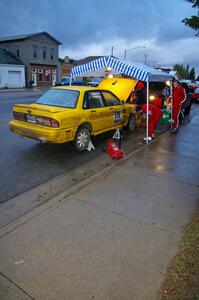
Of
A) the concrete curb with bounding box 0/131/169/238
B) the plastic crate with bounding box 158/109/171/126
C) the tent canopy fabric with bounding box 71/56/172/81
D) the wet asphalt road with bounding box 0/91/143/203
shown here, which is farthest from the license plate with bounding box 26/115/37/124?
the plastic crate with bounding box 158/109/171/126

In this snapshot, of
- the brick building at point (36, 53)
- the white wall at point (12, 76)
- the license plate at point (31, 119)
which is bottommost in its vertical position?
the license plate at point (31, 119)

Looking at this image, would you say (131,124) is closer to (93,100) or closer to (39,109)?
(93,100)

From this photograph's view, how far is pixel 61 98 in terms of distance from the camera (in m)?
6.80

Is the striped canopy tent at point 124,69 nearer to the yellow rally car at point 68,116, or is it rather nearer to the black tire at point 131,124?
the yellow rally car at point 68,116

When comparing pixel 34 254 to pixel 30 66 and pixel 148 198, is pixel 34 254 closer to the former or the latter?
pixel 148 198

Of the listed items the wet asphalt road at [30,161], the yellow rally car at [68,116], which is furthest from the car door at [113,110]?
the wet asphalt road at [30,161]

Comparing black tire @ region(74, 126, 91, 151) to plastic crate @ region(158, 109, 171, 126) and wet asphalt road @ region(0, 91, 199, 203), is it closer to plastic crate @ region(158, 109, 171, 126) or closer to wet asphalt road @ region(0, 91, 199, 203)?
wet asphalt road @ region(0, 91, 199, 203)

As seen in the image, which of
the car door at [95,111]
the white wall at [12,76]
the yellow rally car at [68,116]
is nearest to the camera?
the yellow rally car at [68,116]

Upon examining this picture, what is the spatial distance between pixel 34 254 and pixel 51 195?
1.56 metres

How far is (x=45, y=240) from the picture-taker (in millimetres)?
3186

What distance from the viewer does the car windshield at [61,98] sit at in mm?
6578

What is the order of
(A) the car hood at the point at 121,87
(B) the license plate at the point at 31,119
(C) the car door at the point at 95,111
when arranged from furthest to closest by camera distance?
(A) the car hood at the point at 121,87
(C) the car door at the point at 95,111
(B) the license plate at the point at 31,119

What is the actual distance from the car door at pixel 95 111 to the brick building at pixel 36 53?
117ft

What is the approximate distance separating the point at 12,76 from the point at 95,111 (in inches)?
1391
